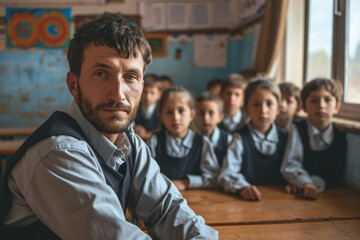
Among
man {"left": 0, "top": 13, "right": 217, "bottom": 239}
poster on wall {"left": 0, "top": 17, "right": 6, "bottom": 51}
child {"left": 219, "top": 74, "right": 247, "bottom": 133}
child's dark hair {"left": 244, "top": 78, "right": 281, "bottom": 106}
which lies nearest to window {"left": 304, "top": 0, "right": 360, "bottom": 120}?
child's dark hair {"left": 244, "top": 78, "right": 281, "bottom": 106}

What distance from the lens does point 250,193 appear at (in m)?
1.47

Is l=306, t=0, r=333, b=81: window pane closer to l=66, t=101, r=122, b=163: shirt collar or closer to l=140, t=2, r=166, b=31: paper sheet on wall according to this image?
l=66, t=101, r=122, b=163: shirt collar

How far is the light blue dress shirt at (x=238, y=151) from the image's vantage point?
1696 mm

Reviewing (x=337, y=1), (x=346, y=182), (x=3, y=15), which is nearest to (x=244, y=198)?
(x=346, y=182)

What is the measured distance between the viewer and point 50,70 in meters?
5.38

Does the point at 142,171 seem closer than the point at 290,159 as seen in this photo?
Yes

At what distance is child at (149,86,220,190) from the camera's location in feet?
6.38

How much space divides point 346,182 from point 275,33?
2110 millimetres

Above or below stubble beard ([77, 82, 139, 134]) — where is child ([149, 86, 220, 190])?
below

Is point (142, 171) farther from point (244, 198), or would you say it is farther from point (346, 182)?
point (346, 182)

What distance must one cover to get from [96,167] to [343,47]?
239cm

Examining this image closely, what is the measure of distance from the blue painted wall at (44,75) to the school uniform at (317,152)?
3.50m

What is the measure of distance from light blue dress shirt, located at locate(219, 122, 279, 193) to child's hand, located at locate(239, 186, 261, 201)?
135 mm

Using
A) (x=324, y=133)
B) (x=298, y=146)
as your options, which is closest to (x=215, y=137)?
(x=298, y=146)
